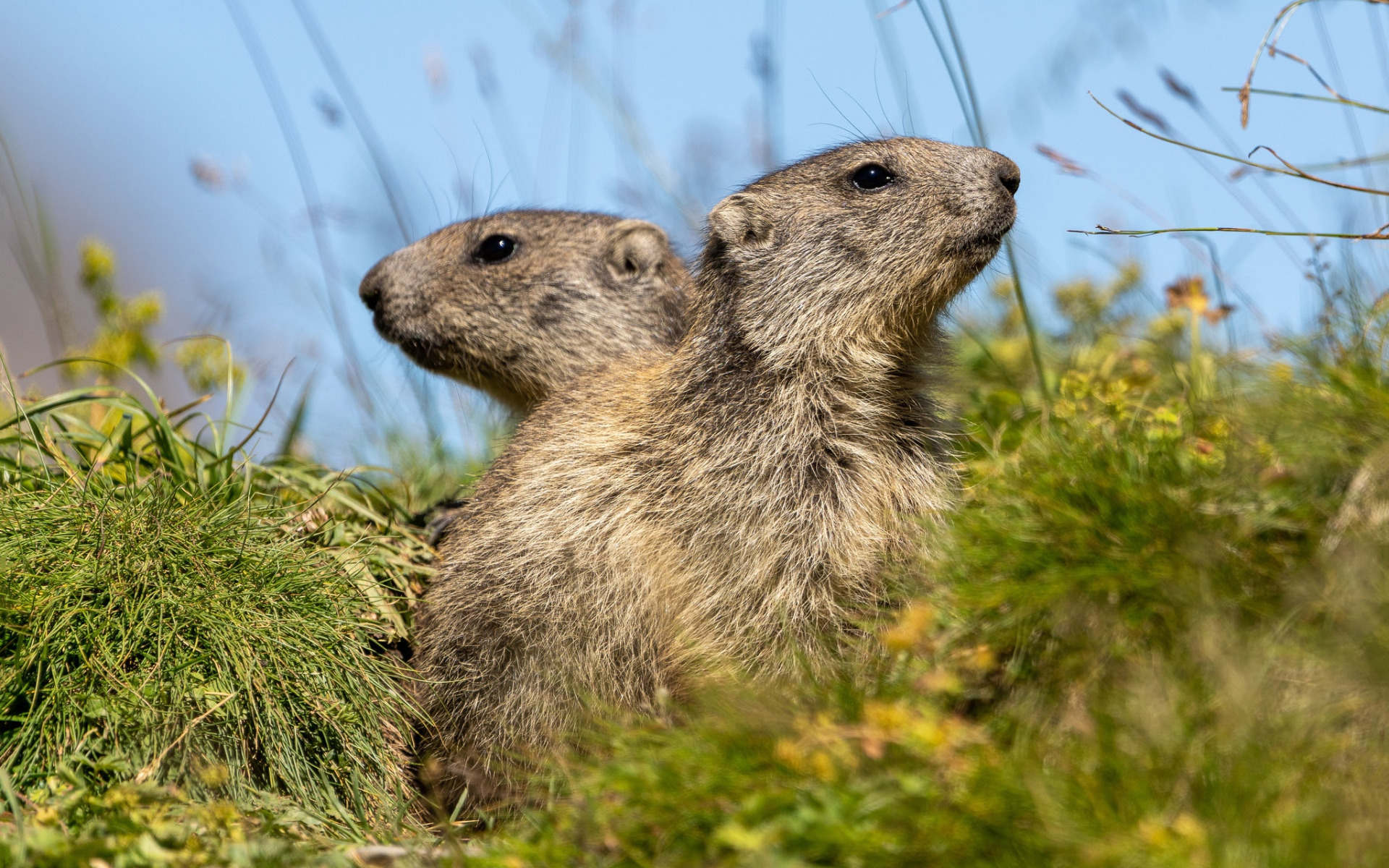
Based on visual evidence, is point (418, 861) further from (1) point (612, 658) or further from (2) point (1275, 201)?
(2) point (1275, 201)

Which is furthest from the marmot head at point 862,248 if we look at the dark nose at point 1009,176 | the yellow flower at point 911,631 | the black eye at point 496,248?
the black eye at point 496,248

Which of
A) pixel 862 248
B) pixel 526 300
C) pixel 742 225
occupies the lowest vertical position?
pixel 862 248

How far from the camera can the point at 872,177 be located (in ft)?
17.7

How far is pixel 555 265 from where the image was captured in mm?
7586

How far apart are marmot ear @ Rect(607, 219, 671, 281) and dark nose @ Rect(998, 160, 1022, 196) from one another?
9.75 ft

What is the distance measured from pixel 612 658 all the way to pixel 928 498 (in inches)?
60.4

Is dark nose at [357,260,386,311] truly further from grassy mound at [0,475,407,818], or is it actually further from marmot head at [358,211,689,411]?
grassy mound at [0,475,407,818]

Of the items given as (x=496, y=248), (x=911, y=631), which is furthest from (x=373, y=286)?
(x=911, y=631)

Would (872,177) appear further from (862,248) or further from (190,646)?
(190,646)

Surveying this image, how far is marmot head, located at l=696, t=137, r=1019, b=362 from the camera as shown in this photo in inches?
199

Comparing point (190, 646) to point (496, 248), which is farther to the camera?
point (496, 248)

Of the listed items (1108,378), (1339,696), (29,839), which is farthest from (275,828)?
(1108,378)

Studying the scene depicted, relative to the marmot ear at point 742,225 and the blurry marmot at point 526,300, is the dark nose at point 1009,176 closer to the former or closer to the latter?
the marmot ear at point 742,225

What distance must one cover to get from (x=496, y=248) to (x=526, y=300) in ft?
1.70
